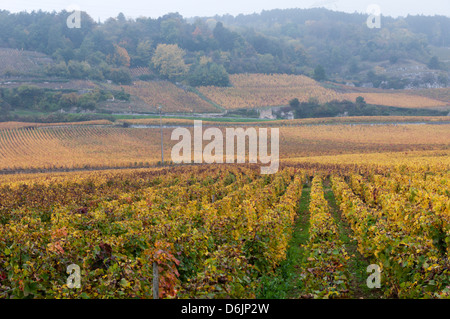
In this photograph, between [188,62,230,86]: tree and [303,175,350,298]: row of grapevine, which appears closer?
[303,175,350,298]: row of grapevine

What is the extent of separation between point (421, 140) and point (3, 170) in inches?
2094

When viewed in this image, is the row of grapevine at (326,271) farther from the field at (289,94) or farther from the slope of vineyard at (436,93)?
the slope of vineyard at (436,93)

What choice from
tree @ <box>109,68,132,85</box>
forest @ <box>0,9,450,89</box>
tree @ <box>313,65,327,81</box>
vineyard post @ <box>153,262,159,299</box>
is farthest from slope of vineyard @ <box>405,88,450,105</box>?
vineyard post @ <box>153,262,159,299</box>

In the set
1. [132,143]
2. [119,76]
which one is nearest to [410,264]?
[132,143]

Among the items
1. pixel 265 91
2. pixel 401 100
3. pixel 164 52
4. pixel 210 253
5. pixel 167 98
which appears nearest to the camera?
pixel 210 253

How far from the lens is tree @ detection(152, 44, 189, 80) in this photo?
130750 mm

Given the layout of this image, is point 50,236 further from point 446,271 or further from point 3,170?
point 3,170

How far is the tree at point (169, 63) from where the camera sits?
130750 millimetres

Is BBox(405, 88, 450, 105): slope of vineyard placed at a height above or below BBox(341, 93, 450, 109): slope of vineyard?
above

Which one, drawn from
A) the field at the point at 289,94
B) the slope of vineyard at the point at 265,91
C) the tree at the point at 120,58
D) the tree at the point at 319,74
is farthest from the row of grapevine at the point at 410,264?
the tree at the point at 120,58

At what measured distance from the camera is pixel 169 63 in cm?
13212

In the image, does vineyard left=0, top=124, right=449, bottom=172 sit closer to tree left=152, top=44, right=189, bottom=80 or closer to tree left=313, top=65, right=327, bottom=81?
tree left=152, top=44, right=189, bottom=80

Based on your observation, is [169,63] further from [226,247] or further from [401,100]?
[226,247]

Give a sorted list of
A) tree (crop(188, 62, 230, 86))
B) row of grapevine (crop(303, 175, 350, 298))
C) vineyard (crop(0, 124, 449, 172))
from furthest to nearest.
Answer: tree (crop(188, 62, 230, 86))
vineyard (crop(0, 124, 449, 172))
row of grapevine (crop(303, 175, 350, 298))
